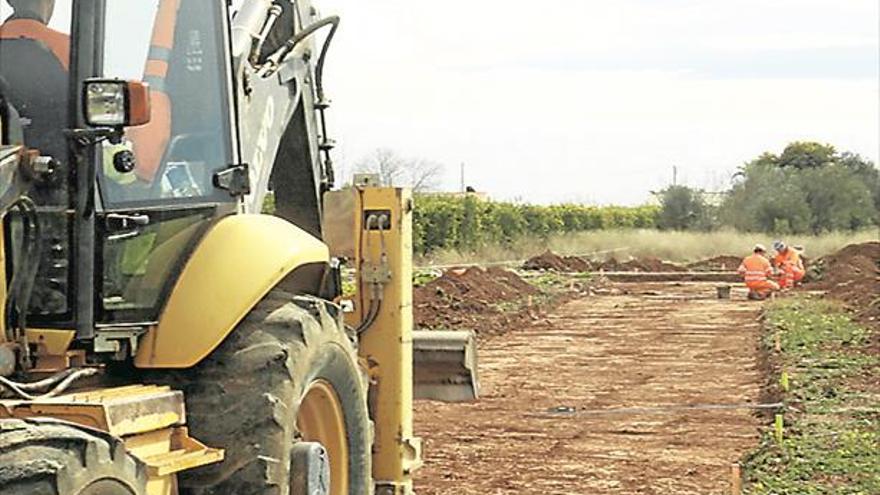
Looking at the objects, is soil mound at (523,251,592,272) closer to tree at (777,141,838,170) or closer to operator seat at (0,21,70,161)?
tree at (777,141,838,170)

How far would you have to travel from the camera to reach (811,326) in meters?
22.4

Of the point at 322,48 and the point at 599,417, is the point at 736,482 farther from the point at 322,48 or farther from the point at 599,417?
the point at 599,417

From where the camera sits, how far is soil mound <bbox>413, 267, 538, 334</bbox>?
24330 millimetres

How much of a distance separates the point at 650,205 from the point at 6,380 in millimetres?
70896

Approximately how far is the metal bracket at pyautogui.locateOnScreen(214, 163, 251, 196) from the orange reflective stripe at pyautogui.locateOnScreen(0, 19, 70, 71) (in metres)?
0.88

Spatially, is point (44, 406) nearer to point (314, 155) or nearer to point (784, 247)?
point (314, 155)

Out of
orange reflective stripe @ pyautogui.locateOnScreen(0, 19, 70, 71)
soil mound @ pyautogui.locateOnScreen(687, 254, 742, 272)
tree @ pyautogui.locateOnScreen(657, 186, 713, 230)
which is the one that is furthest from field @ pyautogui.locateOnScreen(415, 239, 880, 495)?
tree @ pyautogui.locateOnScreen(657, 186, 713, 230)

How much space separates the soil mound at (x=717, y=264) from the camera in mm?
45094

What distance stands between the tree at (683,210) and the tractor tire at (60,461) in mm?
61037

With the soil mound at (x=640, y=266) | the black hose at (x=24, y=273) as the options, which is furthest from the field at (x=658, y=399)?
the soil mound at (x=640, y=266)

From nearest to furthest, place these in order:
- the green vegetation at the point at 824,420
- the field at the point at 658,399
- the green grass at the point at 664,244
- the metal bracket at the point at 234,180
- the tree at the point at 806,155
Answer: the metal bracket at the point at 234,180 < the green vegetation at the point at 824,420 < the field at the point at 658,399 < the green grass at the point at 664,244 < the tree at the point at 806,155

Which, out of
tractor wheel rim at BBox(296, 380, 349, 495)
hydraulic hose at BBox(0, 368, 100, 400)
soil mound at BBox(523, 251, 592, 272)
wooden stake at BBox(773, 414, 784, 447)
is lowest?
wooden stake at BBox(773, 414, 784, 447)

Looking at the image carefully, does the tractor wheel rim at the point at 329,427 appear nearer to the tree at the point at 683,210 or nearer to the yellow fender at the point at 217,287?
the yellow fender at the point at 217,287

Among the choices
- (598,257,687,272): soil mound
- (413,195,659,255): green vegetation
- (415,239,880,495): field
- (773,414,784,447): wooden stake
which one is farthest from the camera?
(413,195,659,255): green vegetation
